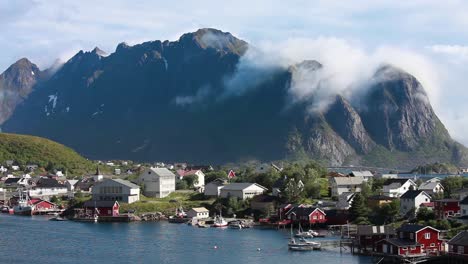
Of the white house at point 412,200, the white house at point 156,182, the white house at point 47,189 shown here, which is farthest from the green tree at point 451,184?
the white house at point 47,189

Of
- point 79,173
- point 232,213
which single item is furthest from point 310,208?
point 79,173

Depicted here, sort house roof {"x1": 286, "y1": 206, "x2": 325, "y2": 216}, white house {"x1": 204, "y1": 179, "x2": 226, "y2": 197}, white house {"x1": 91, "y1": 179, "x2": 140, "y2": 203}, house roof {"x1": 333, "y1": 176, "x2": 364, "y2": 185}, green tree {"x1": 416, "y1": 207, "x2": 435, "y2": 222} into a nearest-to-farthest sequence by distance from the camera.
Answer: green tree {"x1": 416, "y1": 207, "x2": 435, "y2": 222}
house roof {"x1": 286, "y1": 206, "x2": 325, "y2": 216}
white house {"x1": 91, "y1": 179, "x2": 140, "y2": 203}
house roof {"x1": 333, "y1": 176, "x2": 364, "y2": 185}
white house {"x1": 204, "y1": 179, "x2": 226, "y2": 197}

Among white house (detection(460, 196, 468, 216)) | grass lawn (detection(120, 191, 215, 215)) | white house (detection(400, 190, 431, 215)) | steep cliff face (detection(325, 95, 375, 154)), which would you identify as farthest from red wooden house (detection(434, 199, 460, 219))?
steep cliff face (detection(325, 95, 375, 154))

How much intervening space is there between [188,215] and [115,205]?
745 centimetres

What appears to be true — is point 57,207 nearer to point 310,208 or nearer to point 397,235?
point 310,208

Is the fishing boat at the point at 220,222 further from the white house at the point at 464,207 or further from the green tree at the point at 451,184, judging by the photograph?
the white house at the point at 464,207

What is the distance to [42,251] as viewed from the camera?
46.7 meters

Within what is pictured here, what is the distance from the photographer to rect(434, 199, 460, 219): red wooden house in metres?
54.5

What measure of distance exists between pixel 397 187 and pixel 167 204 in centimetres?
2148

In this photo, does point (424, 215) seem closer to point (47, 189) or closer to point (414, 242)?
point (414, 242)

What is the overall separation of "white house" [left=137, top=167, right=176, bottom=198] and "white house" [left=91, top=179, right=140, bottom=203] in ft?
18.6

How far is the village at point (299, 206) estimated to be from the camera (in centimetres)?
4467

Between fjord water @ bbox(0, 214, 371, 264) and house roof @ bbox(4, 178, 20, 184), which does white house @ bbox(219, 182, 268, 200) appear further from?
house roof @ bbox(4, 178, 20, 184)

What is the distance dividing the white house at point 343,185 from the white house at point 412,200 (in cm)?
1457
